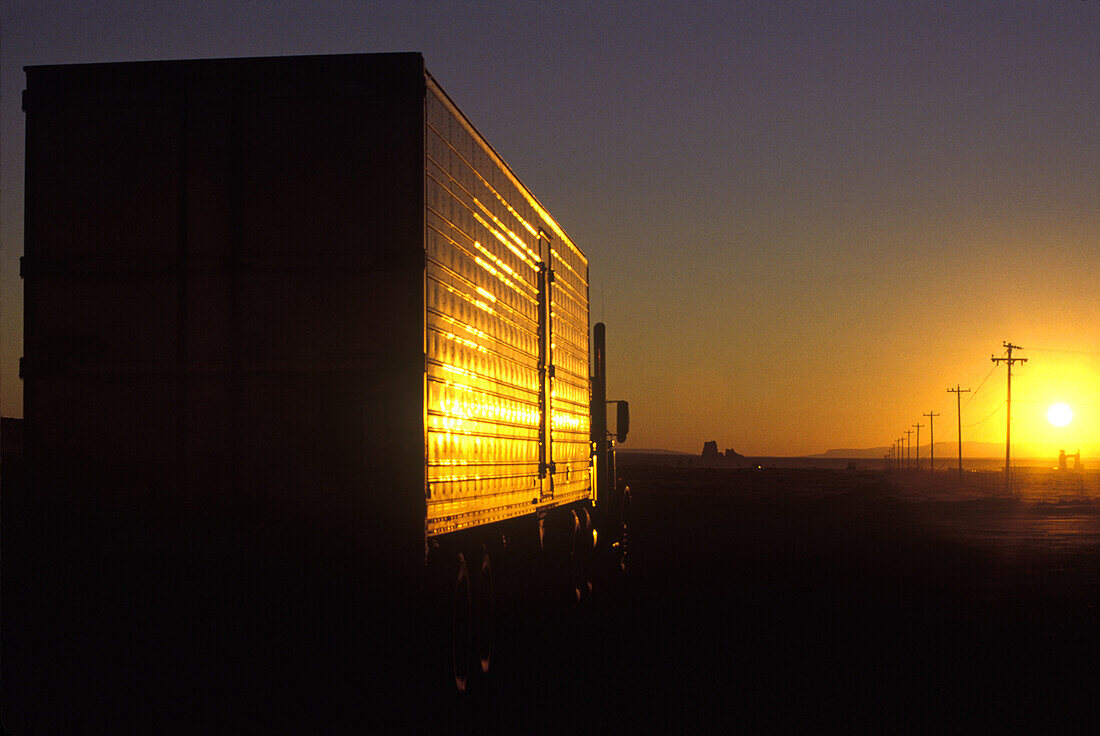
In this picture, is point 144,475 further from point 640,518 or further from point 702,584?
point 640,518

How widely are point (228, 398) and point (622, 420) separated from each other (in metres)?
12.6

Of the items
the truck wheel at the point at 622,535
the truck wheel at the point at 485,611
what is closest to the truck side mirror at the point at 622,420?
the truck wheel at the point at 622,535

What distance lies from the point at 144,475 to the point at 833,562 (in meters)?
18.9

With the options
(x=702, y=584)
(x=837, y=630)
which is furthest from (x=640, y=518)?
(x=837, y=630)

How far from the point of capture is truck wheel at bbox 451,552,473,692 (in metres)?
9.50

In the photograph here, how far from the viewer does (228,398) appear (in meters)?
8.43

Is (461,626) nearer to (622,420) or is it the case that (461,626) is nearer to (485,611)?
(485,611)

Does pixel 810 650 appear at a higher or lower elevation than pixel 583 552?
lower

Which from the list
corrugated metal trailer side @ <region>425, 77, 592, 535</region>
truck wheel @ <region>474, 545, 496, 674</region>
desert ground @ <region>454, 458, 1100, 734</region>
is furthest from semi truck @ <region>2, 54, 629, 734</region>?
desert ground @ <region>454, 458, 1100, 734</region>

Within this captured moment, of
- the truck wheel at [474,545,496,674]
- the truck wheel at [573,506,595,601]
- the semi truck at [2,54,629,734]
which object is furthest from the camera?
the truck wheel at [573,506,595,601]

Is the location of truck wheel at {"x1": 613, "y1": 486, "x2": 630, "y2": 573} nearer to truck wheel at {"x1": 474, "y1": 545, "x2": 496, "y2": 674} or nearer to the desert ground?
the desert ground

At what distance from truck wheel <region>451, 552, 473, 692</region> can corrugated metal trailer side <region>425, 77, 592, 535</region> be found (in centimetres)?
41

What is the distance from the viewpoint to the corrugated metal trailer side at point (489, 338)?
29.6ft

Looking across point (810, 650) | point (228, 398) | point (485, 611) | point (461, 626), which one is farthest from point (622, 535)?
point (228, 398)
